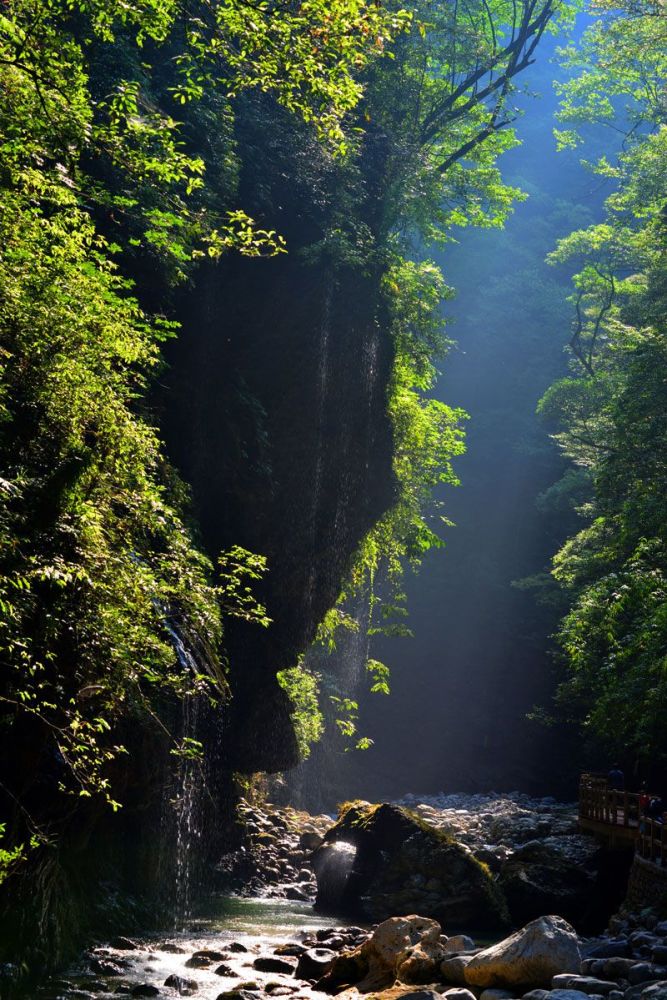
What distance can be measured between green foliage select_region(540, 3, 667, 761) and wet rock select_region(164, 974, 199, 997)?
6105 mm

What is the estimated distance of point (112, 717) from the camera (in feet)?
29.7

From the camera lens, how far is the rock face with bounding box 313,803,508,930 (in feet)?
48.1

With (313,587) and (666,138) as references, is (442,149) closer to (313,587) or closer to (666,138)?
(666,138)

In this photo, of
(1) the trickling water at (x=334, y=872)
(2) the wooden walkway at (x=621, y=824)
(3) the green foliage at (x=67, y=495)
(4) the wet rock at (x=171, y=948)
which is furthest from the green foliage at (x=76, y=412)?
(2) the wooden walkway at (x=621, y=824)

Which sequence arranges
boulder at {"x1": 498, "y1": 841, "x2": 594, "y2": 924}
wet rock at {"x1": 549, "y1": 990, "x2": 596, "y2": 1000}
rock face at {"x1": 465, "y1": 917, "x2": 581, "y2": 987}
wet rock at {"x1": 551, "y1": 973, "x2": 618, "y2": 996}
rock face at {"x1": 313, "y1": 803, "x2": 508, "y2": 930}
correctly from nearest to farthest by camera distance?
wet rock at {"x1": 549, "y1": 990, "x2": 596, "y2": 1000}
wet rock at {"x1": 551, "y1": 973, "x2": 618, "y2": 996}
rock face at {"x1": 465, "y1": 917, "x2": 581, "y2": 987}
rock face at {"x1": 313, "y1": 803, "x2": 508, "y2": 930}
boulder at {"x1": 498, "y1": 841, "x2": 594, "y2": 924}

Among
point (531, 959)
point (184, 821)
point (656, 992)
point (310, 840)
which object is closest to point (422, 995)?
point (531, 959)

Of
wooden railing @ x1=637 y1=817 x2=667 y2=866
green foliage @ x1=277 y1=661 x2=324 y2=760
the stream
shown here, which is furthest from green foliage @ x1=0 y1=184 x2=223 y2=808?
green foliage @ x1=277 y1=661 x2=324 y2=760

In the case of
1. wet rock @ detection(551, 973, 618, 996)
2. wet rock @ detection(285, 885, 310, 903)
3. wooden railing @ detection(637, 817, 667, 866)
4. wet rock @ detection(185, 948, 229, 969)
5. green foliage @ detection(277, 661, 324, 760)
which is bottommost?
wet rock @ detection(285, 885, 310, 903)

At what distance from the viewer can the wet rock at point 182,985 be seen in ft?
29.0

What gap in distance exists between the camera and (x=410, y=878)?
15242 millimetres

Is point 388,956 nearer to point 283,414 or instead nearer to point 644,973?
point 644,973

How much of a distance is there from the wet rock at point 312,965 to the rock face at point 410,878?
4821mm

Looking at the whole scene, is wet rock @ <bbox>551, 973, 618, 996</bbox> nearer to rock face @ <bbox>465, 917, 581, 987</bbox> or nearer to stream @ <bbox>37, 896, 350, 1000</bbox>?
rock face @ <bbox>465, 917, 581, 987</bbox>

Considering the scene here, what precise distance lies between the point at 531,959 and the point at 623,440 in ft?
39.8
